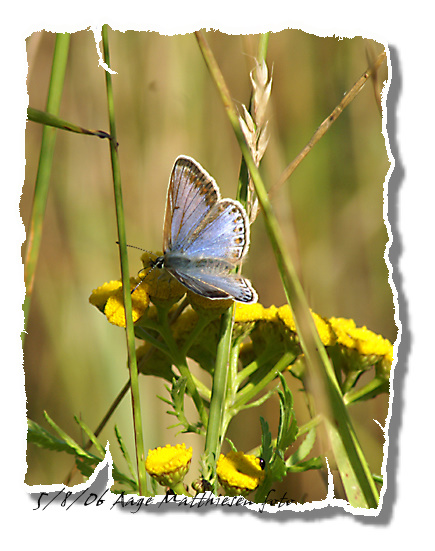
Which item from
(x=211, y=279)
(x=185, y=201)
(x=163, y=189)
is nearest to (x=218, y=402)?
(x=211, y=279)

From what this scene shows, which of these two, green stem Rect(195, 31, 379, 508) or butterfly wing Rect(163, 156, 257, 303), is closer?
green stem Rect(195, 31, 379, 508)

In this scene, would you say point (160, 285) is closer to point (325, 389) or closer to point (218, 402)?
point (218, 402)

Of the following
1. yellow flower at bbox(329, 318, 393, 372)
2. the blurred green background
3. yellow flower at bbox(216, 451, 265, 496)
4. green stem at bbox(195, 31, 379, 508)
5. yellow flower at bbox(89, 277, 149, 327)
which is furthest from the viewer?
the blurred green background

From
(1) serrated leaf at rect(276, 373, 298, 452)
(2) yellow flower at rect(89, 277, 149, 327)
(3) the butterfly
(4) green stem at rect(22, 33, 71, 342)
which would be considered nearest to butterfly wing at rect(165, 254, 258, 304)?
(3) the butterfly

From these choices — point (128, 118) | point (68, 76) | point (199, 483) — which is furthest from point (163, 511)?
point (68, 76)

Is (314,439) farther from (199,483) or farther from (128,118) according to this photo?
(128,118)

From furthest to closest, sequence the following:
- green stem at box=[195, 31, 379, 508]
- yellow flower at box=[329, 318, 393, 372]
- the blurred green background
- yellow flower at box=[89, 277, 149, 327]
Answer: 1. the blurred green background
2. yellow flower at box=[329, 318, 393, 372]
3. yellow flower at box=[89, 277, 149, 327]
4. green stem at box=[195, 31, 379, 508]

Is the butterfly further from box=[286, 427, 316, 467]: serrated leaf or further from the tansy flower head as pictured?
box=[286, 427, 316, 467]: serrated leaf
